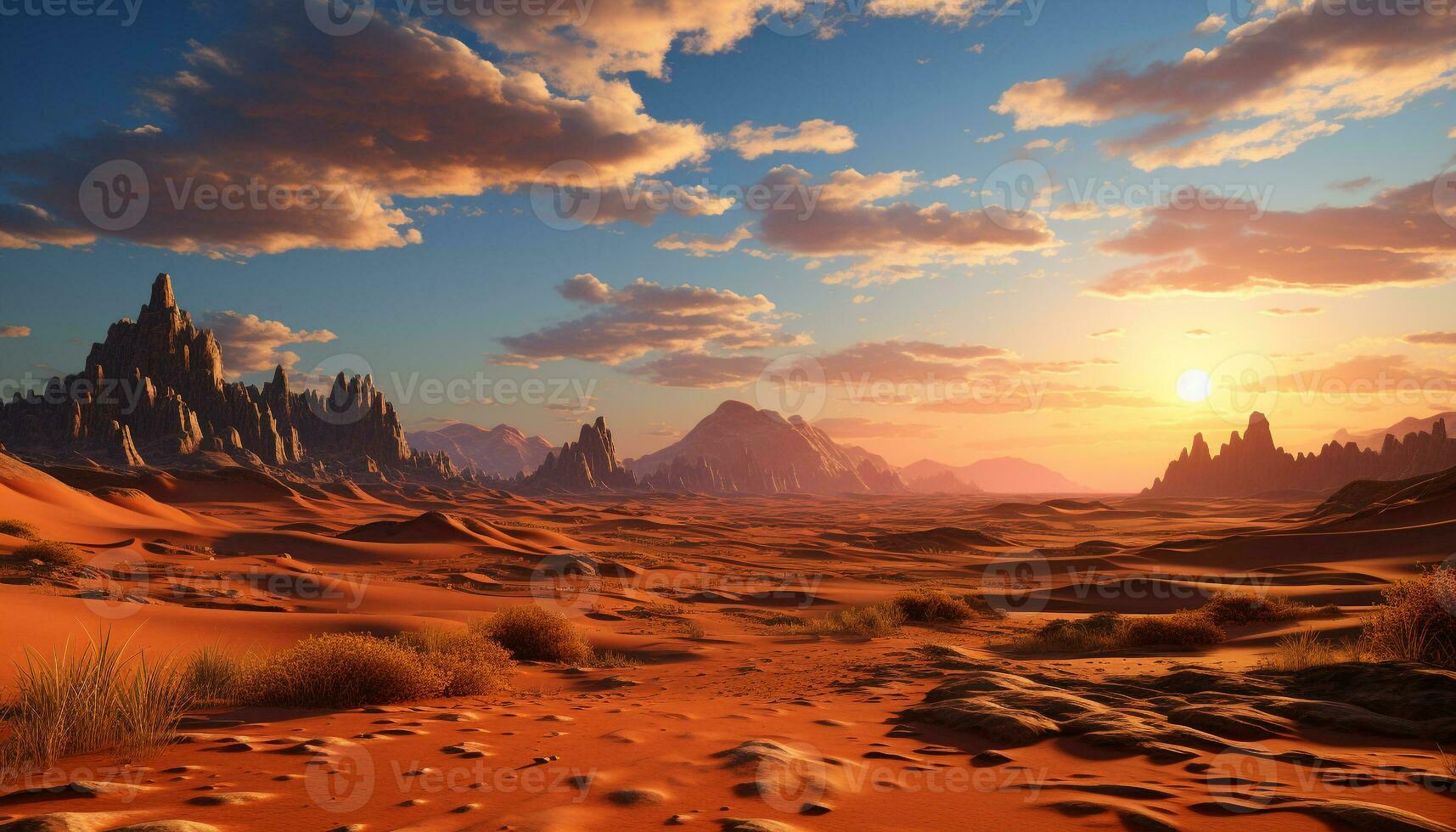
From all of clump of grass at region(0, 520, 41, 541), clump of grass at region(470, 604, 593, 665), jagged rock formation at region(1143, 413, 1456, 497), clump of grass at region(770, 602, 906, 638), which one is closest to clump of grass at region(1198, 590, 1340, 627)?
clump of grass at region(770, 602, 906, 638)

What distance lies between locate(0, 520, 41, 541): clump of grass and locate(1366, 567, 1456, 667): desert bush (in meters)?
38.2

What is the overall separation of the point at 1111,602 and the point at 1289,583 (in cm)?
735

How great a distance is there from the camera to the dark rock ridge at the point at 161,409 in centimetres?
9669

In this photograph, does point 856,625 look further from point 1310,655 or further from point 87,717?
point 87,717

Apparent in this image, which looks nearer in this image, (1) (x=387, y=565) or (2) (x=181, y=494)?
(1) (x=387, y=565)

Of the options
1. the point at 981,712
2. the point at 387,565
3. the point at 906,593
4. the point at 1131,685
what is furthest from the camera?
the point at 387,565

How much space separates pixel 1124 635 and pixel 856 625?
22.2 feet

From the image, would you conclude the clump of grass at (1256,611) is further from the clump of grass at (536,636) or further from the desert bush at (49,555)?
the desert bush at (49,555)

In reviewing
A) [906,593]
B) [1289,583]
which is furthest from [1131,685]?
[1289,583]

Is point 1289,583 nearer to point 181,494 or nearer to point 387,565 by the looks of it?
point 387,565

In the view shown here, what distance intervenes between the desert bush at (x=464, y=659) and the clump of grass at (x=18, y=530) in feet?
75.2

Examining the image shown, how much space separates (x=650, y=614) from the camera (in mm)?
Result: 22297

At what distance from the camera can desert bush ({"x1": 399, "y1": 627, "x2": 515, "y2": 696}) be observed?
9.81 meters

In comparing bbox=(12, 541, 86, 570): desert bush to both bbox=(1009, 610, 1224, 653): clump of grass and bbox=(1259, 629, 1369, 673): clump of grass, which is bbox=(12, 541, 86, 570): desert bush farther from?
bbox=(1259, 629, 1369, 673): clump of grass
